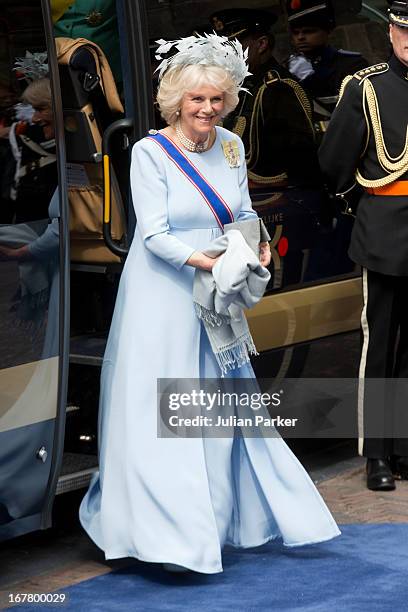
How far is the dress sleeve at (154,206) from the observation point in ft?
16.3

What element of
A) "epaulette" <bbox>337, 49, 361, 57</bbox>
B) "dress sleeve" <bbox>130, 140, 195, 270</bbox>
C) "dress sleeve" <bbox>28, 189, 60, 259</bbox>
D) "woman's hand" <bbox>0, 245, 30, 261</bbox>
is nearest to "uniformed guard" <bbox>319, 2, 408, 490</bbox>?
"epaulette" <bbox>337, 49, 361, 57</bbox>

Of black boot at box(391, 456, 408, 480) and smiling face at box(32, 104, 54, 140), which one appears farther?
black boot at box(391, 456, 408, 480)

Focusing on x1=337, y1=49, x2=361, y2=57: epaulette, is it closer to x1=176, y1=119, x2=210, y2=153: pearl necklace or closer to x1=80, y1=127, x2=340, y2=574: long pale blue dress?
x1=80, y1=127, x2=340, y2=574: long pale blue dress

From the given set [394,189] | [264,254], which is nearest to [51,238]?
[264,254]

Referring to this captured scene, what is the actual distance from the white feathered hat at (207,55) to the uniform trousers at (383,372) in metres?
1.44

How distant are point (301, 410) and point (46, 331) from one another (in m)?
1.85

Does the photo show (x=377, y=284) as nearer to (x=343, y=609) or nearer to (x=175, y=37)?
(x=175, y=37)

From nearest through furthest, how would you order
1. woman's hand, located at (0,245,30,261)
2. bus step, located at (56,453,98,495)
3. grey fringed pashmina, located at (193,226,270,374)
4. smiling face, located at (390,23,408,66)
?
woman's hand, located at (0,245,30,261) → grey fringed pashmina, located at (193,226,270,374) → bus step, located at (56,453,98,495) → smiling face, located at (390,23,408,66)

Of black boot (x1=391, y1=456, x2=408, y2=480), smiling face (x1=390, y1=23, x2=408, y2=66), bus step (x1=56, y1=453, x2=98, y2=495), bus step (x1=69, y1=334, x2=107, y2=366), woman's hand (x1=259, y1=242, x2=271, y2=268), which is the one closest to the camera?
woman's hand (x1=259, y1=242, x2=271, y2=268)

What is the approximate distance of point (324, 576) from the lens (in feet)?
16.9

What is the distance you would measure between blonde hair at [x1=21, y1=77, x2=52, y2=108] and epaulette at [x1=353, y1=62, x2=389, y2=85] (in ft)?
5.36

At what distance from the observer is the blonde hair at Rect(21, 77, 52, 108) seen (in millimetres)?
4871

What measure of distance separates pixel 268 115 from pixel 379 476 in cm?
156

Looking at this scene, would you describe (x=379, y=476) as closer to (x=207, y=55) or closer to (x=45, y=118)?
(x=207, y=55)
